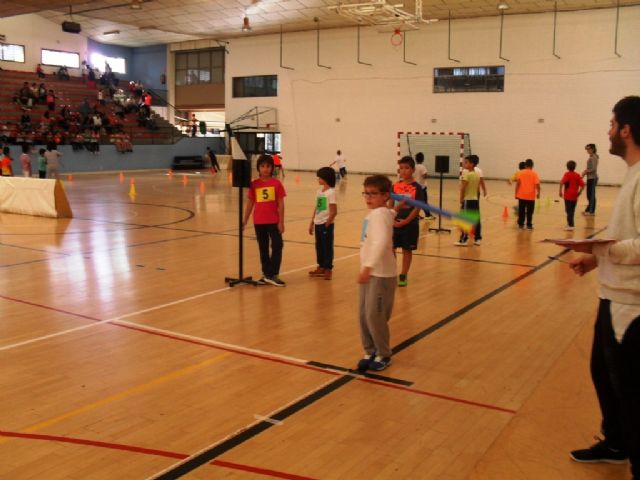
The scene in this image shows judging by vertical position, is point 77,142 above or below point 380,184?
above

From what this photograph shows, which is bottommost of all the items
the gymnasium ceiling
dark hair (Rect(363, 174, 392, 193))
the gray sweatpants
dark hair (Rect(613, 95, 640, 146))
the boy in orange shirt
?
the gray sweatpants

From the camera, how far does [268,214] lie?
27.9 ft

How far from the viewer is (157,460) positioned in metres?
3.78

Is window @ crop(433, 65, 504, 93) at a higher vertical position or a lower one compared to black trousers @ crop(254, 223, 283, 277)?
higher

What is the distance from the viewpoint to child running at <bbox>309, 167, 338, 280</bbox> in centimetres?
878

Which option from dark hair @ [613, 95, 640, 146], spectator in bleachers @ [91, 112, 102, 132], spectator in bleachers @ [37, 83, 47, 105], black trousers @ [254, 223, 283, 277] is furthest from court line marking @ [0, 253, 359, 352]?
spectator in bleachers @ [37, 83, 47, 105]

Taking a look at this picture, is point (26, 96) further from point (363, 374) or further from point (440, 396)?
point (440, 396)

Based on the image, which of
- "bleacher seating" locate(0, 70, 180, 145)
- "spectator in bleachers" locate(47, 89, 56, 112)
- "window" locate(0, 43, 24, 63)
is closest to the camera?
"bleacher seating" locate(0, 70, 180, 145)

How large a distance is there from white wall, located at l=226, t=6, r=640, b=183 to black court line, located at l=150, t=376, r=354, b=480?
27.3 metres

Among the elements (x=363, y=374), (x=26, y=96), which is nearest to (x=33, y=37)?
(x=26, y=96)

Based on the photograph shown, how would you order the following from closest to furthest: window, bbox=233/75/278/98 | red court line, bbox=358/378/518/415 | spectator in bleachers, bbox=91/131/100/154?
red court line, bbox=358/378/518/415
spectator in bleachers, bbox=91/131/100/154
window, bbox=233/75/278/98

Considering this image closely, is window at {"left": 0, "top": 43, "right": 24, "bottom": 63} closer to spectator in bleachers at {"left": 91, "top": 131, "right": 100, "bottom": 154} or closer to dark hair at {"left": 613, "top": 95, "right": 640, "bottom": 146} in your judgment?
spectator in bleachers at {"left": 91, "top": 131, "right": 100, "bottom": 154}

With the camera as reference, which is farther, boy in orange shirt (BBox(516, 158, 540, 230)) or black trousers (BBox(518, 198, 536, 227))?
black trousers (BBox(518, 198, 536, 227))

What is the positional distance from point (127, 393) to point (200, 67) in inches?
1625
